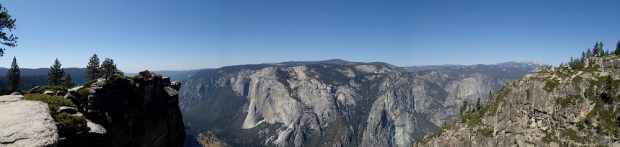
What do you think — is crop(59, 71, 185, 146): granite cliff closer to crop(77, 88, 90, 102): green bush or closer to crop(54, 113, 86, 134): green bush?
crop(77, 88, 90, 102): green bush

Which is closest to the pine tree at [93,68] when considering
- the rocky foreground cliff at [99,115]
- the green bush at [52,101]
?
the rocky foreground cliff at [99,115]

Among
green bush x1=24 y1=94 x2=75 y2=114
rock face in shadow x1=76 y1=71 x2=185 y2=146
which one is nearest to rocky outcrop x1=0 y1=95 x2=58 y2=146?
green bush x1=24 y1=94 x2=75 y2=114

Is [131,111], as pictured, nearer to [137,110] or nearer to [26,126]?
[137,110]

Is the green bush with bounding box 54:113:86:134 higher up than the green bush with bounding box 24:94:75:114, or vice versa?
the green bush with bounding box 24:94:75:114

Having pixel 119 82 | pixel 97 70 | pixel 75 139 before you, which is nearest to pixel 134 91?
pixel 119 82

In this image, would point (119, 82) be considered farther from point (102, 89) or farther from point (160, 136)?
point (160, 136)

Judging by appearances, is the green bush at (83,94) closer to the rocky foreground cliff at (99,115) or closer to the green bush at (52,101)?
the rocky foreground cliff at (99,115)
